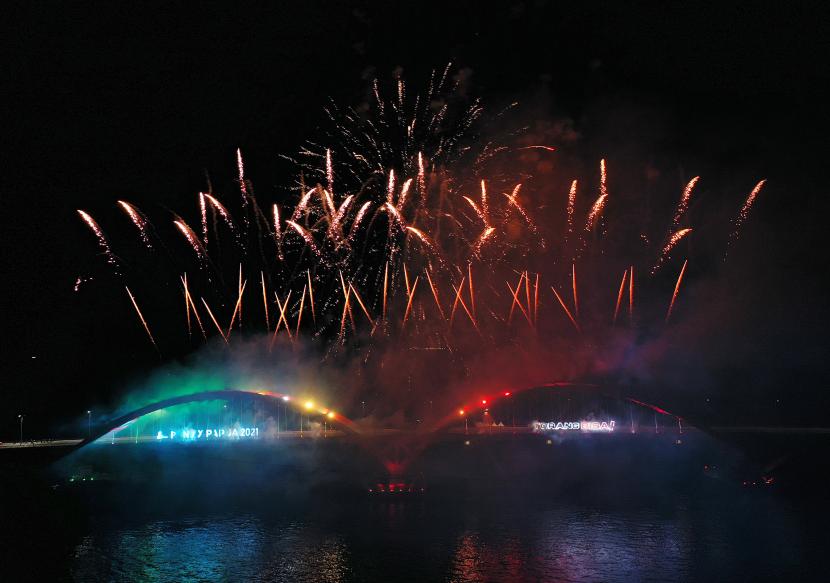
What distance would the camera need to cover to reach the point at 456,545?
37.8 metres

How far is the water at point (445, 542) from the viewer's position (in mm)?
32156

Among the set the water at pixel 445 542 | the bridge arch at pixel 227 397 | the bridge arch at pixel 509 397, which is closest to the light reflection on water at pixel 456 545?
the water at pixel 445 542

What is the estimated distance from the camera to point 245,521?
149 ft

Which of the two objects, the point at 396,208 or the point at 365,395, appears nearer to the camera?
the point at 396,208

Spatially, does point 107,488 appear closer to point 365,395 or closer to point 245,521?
point 245,521

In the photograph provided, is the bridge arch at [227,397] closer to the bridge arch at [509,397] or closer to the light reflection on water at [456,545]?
the bridge arch at [509,397]

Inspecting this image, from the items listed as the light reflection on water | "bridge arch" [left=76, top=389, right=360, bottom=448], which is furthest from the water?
"bridge arch" [left=76, top=389, right=360, bottom=448]

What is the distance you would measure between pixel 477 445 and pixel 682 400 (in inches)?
1313

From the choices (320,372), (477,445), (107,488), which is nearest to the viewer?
(107,488)

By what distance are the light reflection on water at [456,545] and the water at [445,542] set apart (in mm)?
90

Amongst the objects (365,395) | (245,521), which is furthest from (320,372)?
(245,521)

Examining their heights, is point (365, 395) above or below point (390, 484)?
above

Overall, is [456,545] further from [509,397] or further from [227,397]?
[227,397]

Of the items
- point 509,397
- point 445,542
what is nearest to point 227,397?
point 509,397
